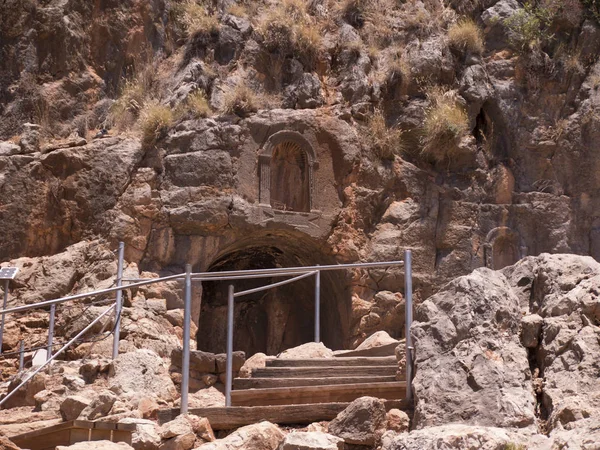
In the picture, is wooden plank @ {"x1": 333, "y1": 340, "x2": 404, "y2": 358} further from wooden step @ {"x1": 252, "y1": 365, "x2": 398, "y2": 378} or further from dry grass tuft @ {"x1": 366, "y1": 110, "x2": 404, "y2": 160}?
dry grass tuft @ {"x1": 366, "y1": 110, "x2": 404, "y2": 160}

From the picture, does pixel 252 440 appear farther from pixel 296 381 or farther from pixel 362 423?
pixel 296 381

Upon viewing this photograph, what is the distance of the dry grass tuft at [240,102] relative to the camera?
14.7 m

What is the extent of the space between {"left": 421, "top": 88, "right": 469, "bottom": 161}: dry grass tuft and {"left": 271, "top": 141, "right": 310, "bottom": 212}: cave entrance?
7.55ft

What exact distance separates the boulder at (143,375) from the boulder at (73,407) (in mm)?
1817

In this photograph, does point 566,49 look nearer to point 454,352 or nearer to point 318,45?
point 318,45

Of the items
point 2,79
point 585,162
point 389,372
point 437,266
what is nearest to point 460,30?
point 585,162

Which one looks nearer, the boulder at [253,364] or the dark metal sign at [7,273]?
the boulder at [253,364]

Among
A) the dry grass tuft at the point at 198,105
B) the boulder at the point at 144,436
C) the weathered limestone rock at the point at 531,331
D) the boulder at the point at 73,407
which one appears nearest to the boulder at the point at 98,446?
the boulder at the point at 144,436

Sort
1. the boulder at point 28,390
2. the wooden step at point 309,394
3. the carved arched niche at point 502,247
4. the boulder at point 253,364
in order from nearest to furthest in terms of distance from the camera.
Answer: the wooden step at point 309,394
the boulder at point 253,364
the boulder at point 28,390
the carved arched niche at point 502,247

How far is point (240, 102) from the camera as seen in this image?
48.4ft

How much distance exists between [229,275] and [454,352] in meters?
2.13

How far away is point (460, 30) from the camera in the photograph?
655 inches

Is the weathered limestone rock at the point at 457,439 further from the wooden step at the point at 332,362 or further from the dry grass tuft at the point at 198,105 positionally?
the dry grass tuft at the point at 198,105

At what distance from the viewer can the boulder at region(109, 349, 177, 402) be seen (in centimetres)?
859
